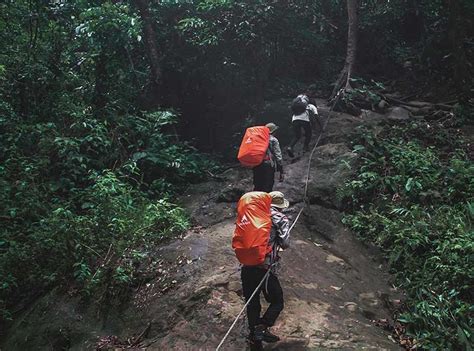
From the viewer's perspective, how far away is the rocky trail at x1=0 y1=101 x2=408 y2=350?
17.7 feet

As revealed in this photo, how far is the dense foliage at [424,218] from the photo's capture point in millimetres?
6074

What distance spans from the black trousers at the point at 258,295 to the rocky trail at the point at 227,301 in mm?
354

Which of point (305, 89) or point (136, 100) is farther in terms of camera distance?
point (305, 89)

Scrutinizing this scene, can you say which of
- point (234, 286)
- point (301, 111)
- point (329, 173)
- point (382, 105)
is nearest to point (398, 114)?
point (382, 105)

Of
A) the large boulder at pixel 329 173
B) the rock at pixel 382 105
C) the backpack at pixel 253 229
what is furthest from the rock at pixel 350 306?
the rock at pixel 382 105

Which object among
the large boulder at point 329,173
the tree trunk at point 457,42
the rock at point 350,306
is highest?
the tree trunk at point 457,42

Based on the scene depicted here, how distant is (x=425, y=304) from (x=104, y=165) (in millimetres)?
8015

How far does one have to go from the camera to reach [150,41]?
548 inches

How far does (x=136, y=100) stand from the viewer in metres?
13.7

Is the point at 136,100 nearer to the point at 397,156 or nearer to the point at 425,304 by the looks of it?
the point at 397,156

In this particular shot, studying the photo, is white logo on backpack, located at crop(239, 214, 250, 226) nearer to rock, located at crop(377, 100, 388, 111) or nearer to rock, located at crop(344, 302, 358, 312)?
rock, located at crop(344, 302, 358, 312)

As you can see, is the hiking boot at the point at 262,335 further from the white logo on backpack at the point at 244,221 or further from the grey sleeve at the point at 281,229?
the white logo on backpack at the point at 244,221

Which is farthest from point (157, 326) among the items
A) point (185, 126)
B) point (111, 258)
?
point (185, 126)

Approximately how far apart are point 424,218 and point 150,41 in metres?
10.0
